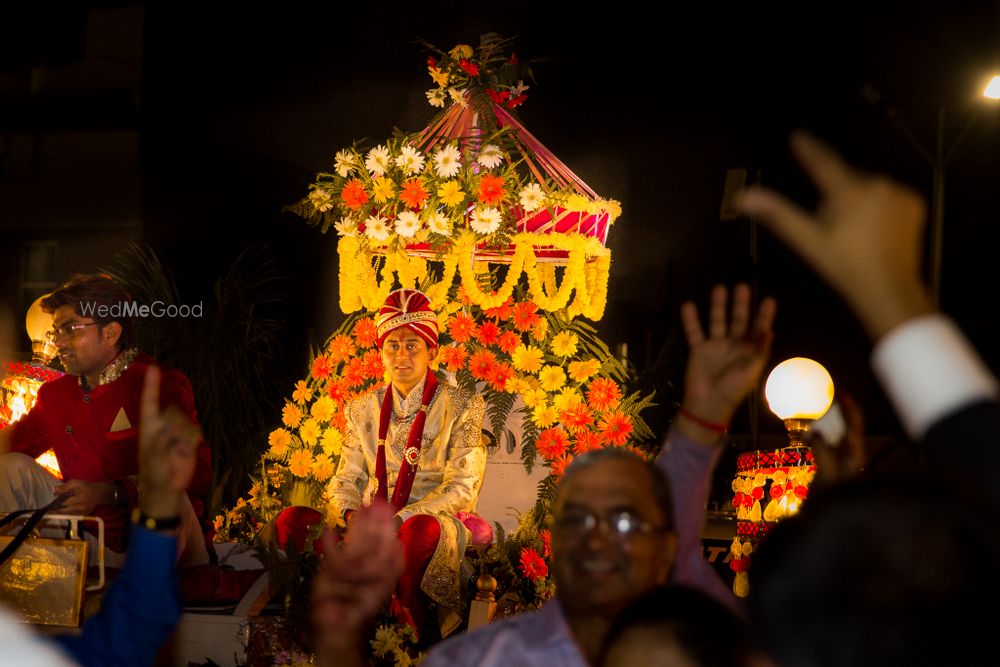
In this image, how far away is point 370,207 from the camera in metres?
6.87

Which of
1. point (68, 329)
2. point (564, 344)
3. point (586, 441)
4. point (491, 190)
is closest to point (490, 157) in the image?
point (491, 190)

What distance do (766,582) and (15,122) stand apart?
44.3 feet

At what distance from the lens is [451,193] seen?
6695mm

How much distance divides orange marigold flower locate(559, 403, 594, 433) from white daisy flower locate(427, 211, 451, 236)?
132 centimetres

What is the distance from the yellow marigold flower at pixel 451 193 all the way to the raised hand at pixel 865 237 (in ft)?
18.1

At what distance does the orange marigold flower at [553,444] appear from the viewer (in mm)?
6363

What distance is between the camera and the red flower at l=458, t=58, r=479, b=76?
693 cm

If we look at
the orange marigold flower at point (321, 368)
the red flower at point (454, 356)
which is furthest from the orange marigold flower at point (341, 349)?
the red flower at point (454, 356)

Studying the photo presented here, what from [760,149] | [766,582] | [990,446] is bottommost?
[766,582]

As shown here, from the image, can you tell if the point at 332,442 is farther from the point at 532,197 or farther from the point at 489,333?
the point at 532,197

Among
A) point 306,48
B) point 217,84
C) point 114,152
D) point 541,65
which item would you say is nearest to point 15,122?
point 114,152

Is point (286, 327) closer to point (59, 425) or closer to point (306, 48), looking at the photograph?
point (306, 48)

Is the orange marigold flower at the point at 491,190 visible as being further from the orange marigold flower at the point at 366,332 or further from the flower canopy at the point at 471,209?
the orange marigold flower at the point at 366,332

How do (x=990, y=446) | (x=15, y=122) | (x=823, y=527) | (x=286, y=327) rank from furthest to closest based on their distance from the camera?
(x=15, y=122) → (x=286, y=327) → (x=990, y=446) → (x=823, y=527)
